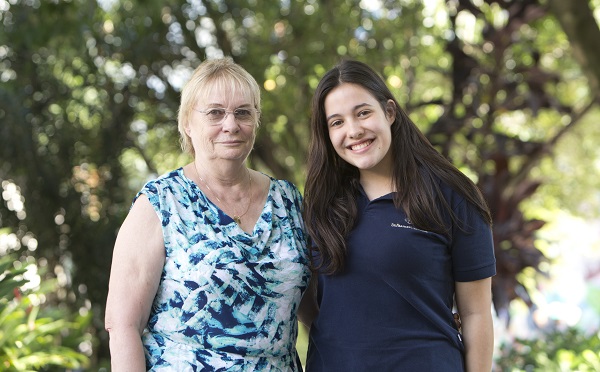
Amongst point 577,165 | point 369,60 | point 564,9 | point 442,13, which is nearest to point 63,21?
point 369,60

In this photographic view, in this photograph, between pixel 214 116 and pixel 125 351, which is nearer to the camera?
pixel 125 351

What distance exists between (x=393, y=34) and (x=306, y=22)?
0.65 m

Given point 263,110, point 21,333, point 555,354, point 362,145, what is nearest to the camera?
point 362,145

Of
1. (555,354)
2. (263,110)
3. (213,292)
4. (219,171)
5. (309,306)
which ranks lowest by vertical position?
(555,354)

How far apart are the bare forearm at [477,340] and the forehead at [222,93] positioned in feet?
3.30

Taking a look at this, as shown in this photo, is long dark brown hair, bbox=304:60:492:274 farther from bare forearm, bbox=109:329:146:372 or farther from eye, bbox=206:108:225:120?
bare forearm, bbox=109:329:146:372

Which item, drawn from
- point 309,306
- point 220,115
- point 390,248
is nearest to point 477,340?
point 390,248

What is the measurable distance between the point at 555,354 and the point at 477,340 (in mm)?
2232

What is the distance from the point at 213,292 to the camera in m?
2.27

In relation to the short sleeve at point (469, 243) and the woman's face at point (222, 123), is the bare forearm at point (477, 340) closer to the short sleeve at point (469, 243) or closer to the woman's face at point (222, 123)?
the short sleeve at point (469, 243)

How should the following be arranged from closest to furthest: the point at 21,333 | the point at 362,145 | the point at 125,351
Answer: the point at 125,351
the point at 362,145
the point at 21,333

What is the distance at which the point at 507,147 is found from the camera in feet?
16.8

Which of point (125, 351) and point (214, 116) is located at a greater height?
point (214, 116)

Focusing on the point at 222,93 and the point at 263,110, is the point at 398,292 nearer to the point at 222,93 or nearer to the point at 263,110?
the point at 222,93
